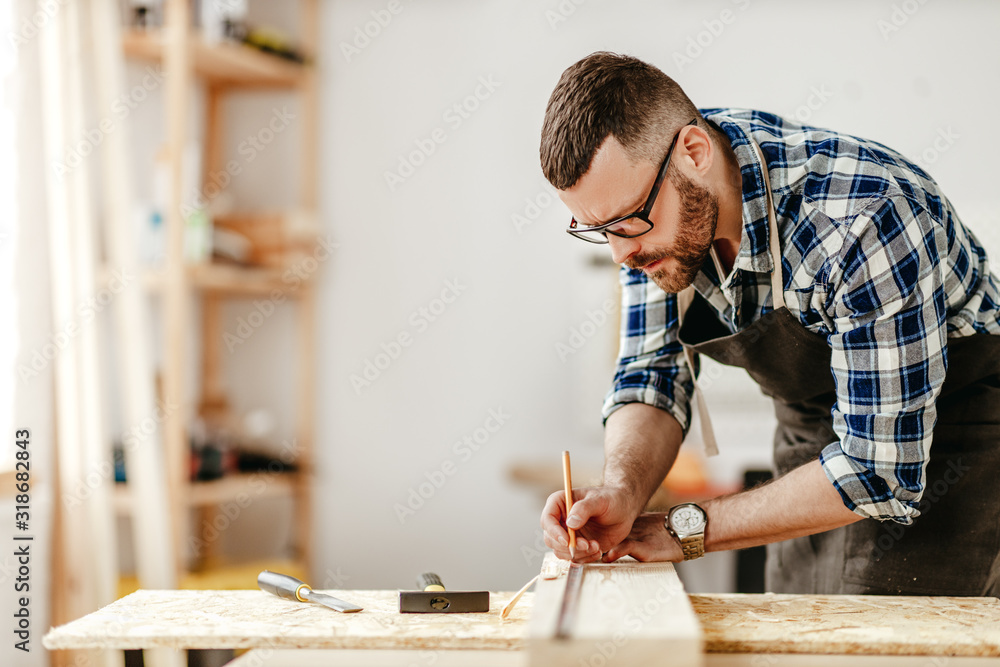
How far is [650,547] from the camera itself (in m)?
1.27

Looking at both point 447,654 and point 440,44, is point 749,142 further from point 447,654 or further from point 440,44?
point 440,44

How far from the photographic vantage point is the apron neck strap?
1275mm

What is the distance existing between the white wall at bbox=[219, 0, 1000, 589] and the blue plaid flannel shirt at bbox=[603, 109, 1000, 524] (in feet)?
5.80

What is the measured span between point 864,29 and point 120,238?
8.68 ft

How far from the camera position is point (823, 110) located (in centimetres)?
307

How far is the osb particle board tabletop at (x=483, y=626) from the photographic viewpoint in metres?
0.98

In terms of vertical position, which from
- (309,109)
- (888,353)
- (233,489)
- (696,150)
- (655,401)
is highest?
(309,109)

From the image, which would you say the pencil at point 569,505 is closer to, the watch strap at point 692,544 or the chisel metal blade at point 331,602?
the watch strap at point 692,544

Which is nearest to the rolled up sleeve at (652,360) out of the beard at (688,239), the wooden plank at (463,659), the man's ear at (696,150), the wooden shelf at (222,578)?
the beard at (688,239)

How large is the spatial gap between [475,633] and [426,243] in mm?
2357

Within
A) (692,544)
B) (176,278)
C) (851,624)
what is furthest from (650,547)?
(176,278)

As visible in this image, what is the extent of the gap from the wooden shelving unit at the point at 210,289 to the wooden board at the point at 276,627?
1369 millimetres

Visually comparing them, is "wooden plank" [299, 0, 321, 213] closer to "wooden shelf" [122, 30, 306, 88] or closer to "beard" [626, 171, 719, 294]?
"wooden shelf" [122, 30, 306, 88]

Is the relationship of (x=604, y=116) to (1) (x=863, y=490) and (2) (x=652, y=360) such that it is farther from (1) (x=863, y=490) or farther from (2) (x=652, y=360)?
(1) (x=863, y=490)
